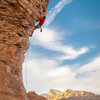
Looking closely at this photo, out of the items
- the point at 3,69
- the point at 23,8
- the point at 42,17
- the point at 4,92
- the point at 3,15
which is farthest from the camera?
the point at 42,17

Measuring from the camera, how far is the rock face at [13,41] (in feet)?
20.4

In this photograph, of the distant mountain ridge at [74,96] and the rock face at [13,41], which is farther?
Result: the distant mountain ridge at [74,96]

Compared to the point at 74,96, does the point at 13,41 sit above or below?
below

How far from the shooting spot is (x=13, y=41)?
7.38 m

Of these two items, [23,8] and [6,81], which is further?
[23,8]

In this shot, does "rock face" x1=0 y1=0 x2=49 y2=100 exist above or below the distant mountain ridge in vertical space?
below

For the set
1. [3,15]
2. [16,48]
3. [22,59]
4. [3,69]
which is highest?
[3,15]

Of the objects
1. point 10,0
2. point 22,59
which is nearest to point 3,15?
point 10,0

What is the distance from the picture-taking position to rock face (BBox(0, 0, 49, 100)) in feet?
20.4

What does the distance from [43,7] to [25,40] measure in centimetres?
367

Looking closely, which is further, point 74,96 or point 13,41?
point 74,96

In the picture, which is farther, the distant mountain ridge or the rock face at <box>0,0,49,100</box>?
the distant mountain ridge

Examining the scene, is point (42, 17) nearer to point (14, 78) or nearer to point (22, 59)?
point (22, 59)

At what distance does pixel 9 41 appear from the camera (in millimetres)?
7188
